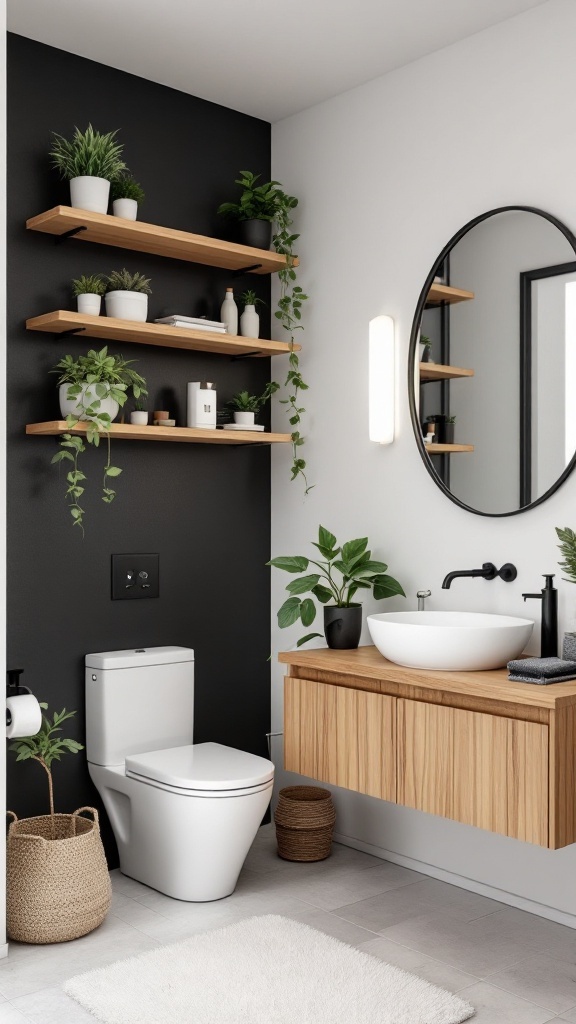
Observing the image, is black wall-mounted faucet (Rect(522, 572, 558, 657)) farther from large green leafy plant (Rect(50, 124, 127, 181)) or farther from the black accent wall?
large green leafy plant (Rect(50, 124, 127, 181))

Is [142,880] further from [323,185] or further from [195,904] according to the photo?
[323,185]

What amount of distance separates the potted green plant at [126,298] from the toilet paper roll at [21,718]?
126 centimetres

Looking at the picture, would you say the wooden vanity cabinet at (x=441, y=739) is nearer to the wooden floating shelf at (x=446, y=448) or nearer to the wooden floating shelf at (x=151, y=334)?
the wooden floating shelf at (x=446, y=448)

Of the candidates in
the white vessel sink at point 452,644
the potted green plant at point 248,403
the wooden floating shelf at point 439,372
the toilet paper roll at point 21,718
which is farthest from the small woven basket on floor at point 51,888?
the wooden floating shelf at point 439,372

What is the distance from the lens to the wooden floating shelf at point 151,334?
→ 2969mm

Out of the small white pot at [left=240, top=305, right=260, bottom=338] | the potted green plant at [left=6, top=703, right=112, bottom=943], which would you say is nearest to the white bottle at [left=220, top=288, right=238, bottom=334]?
the small white pot at [left=240, top=305, right=260, bottom=338]

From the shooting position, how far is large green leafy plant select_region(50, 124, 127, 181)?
3.00 meters

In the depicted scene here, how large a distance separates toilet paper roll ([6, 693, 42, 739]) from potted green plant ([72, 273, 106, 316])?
1.24 metres

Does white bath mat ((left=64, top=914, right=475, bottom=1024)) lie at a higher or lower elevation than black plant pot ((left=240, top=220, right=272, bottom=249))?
lower

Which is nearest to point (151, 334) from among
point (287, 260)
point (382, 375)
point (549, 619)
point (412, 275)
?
point (287, 260)

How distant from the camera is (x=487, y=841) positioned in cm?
299

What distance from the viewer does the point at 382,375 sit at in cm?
328

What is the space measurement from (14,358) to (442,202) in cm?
147

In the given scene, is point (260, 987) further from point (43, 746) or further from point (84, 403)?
point (84, 403)
